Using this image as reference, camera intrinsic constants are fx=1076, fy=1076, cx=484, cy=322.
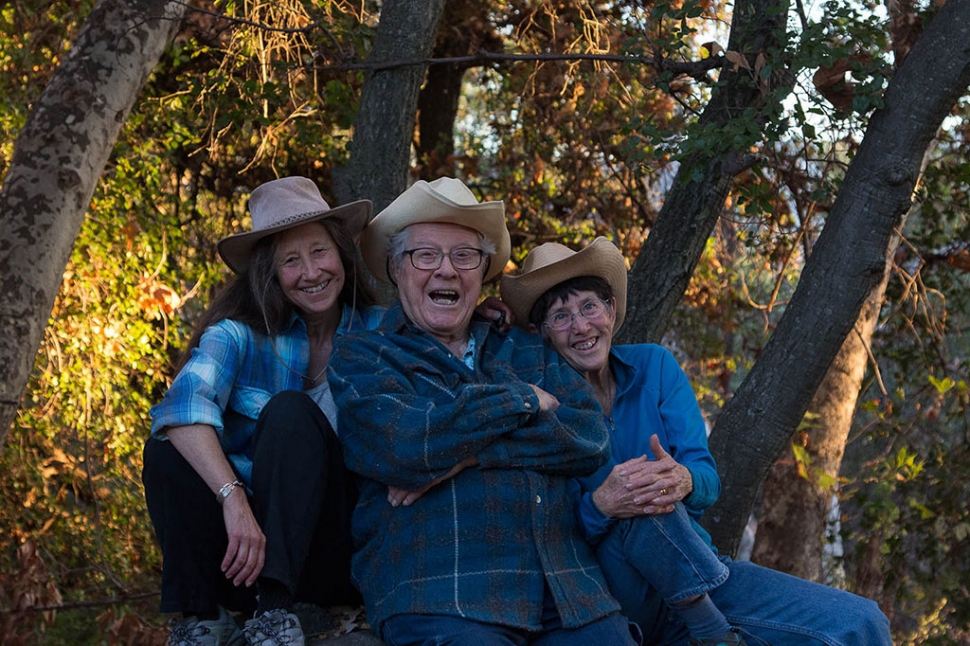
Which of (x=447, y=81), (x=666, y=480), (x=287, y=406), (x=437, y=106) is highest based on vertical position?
(x=447, y=81)

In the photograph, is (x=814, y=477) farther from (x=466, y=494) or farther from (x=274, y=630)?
(x=274, y=630)

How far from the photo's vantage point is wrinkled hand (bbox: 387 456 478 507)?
2645 millimetres

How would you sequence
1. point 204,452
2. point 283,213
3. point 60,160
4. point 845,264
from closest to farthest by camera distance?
point 204,452 → point 283,213 → point 845,264 → point 60,160

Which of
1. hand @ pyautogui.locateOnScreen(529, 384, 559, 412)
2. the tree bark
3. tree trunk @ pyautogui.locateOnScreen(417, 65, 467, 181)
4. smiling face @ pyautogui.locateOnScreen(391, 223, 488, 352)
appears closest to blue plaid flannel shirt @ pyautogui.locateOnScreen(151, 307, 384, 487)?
smiling face @ pyautogui.locateOnScreen(391, 223, 488, 352)

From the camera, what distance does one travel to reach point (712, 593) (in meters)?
2.86

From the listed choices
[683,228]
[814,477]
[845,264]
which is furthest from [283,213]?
[814,477]

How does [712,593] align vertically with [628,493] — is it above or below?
below

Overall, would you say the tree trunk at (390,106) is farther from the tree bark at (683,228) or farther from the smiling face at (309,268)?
the tree bark at (683,228)

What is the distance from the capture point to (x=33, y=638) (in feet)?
18.0

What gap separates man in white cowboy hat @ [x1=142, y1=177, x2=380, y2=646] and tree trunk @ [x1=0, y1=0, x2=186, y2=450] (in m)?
1.33

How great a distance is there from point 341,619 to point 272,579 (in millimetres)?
339

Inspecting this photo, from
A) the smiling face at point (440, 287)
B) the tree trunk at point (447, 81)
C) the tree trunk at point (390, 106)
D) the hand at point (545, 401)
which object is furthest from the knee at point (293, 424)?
the tree trunk at point (447, 81)

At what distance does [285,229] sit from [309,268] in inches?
5.5

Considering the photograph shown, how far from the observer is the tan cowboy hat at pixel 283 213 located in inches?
123
